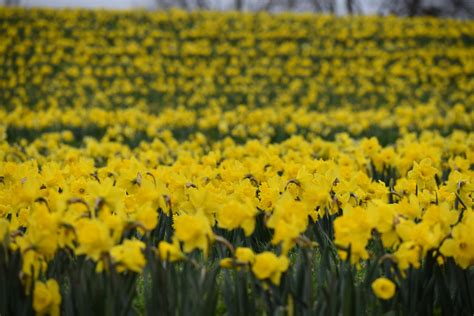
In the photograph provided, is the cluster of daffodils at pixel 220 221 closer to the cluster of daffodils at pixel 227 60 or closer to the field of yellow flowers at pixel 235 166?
the field of yellow flowers at pixel 235 166

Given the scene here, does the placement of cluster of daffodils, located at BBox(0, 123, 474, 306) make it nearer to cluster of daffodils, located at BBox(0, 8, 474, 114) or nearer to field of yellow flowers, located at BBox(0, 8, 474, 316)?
field of yellow flowers, located at BBox(0, 8, 474, 316)

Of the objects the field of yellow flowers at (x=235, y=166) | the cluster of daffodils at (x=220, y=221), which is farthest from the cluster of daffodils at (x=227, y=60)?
the cluster of daffodils at (x=220, y=221)

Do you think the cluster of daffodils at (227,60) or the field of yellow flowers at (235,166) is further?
the cluster of daffodils at (227,60)

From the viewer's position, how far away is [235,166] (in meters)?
2.92

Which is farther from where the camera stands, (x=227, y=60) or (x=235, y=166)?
(x=227, y=60)

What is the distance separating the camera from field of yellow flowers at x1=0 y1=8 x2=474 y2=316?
1.58 m

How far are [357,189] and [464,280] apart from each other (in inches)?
33.1

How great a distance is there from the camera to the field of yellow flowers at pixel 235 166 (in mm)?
1581

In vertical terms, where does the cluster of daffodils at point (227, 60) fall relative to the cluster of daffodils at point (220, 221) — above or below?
above

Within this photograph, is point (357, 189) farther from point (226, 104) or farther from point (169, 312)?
point (226, 104)

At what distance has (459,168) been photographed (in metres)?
3.37

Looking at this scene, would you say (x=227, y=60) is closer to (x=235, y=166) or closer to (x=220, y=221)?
(x=235, y=166)

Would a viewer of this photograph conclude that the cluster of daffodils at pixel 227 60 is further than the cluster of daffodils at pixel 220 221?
Yes

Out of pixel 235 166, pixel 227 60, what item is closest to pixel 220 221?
pixel 235 166
